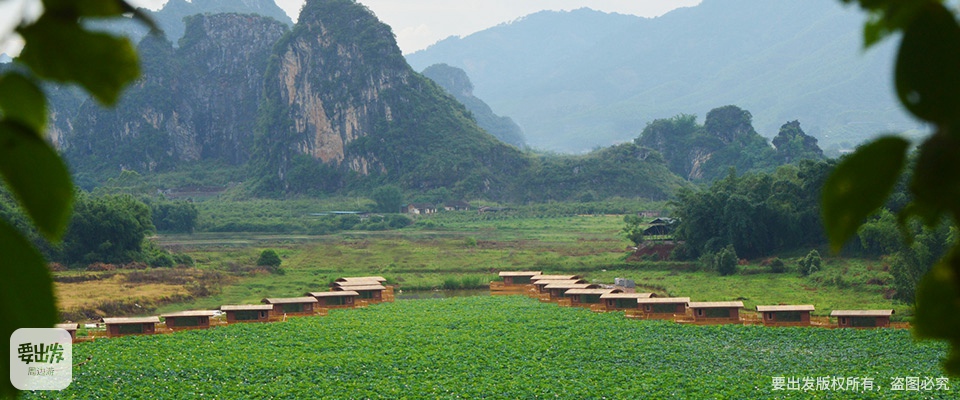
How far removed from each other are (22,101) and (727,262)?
89.6 feet

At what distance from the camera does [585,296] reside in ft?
70.3

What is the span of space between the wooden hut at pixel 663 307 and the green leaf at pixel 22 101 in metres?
19.0

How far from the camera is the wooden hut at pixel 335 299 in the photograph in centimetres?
2236

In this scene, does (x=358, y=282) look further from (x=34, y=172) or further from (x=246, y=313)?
(x=34, y=172)

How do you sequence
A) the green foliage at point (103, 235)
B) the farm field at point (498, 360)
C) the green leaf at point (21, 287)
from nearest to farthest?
the green leaf at point (21, 287) < the farm field at point (498, 360) < the green foliage at point (103, 235)

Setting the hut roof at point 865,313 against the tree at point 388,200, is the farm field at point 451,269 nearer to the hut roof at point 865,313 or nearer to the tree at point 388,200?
the hut roof at point 865,313

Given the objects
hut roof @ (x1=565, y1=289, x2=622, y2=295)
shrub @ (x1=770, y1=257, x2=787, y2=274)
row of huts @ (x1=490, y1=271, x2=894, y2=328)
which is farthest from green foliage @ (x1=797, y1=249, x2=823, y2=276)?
hut roof @ (x1=565, y1=289, x2=622, y2=295)

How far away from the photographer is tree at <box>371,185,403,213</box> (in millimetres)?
59156

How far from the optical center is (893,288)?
67.5 ft

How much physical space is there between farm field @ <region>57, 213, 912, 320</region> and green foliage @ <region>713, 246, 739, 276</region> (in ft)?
1.05

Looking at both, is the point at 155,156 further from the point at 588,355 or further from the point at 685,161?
the point at 588,355

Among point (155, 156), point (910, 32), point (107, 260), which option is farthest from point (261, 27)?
point (910, 32)

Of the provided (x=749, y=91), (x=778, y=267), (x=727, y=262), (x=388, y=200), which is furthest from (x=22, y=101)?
(x=749, y=91)

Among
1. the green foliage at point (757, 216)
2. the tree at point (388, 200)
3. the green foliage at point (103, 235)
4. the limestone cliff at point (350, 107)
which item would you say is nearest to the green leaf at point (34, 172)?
the green foliage at point (757, 216)
